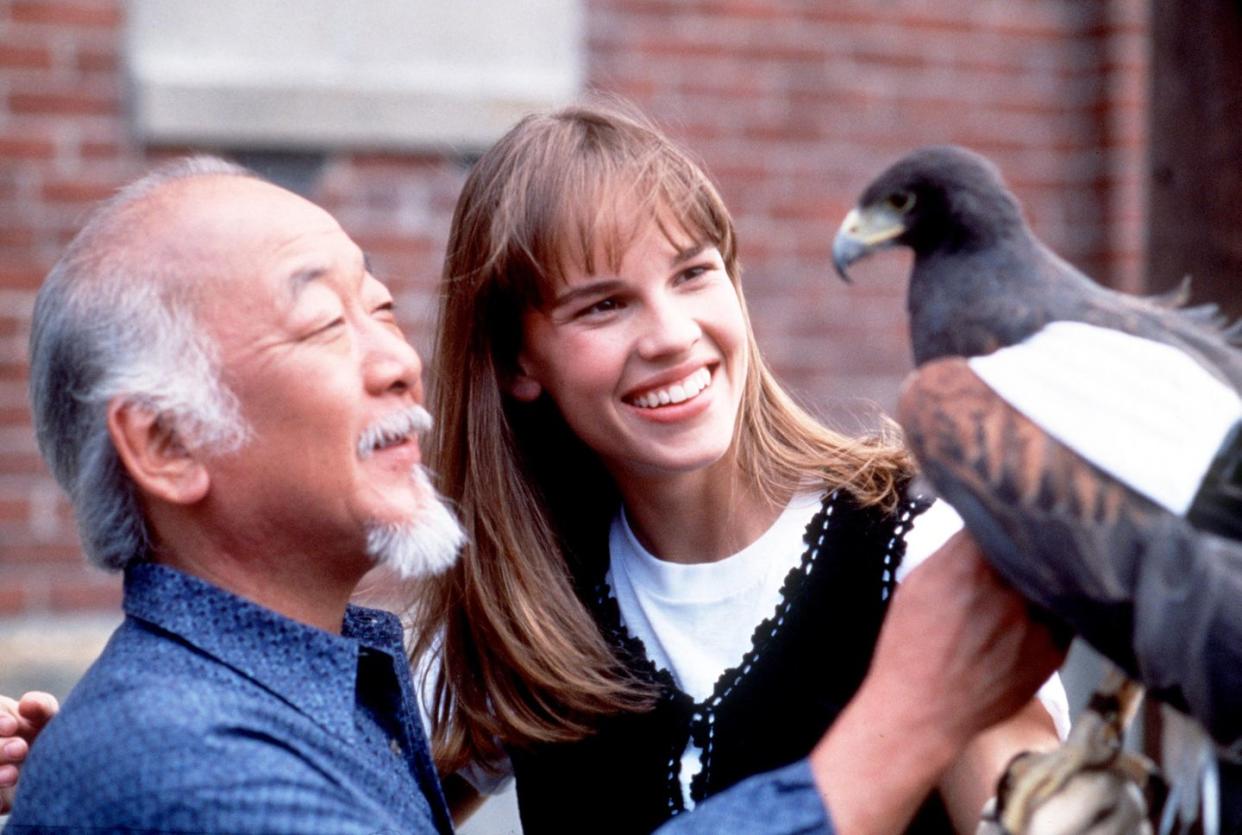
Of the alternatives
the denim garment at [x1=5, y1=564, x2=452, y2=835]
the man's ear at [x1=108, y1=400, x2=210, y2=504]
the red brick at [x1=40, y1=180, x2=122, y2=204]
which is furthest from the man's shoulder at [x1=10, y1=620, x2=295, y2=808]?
the red brick at [x1=40, y1=180, x2=122, y2=204]

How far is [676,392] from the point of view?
2.12 meters

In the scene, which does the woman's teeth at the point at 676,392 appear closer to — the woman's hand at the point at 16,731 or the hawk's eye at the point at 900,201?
the hawk's eye at the point at 900,201

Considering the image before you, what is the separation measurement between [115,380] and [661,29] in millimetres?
A: 3133

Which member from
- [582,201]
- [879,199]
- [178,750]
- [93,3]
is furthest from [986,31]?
[178,750]

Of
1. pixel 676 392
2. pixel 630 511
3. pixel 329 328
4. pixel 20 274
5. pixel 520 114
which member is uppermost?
pixel 329 328

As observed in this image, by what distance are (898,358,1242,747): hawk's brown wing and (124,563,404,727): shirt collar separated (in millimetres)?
800

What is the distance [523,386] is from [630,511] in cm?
25

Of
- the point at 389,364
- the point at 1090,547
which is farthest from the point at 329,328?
the point at 1090,547

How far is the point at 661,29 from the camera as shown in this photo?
4.75 metres

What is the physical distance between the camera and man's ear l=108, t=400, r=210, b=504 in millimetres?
1934

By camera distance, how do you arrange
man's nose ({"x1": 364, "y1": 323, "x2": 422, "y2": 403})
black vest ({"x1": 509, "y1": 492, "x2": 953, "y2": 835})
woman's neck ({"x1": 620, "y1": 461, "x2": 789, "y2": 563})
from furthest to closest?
woman's neck ({"x1": 620, "y1": 461, "x2": 789, "y2": 563}) < black vest ({"x1": 509, "y1": 492, "x2": 953, "y2": 835}) < man's nose ({"x1": 364, "y1": 323, "x2": 422, "y2": 403})

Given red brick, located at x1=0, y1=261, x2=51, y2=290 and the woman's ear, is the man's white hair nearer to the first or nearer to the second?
the woman's ear

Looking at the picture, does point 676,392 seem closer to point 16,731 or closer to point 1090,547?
point 1090,547

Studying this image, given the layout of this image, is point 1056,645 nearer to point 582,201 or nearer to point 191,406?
point 582,201
